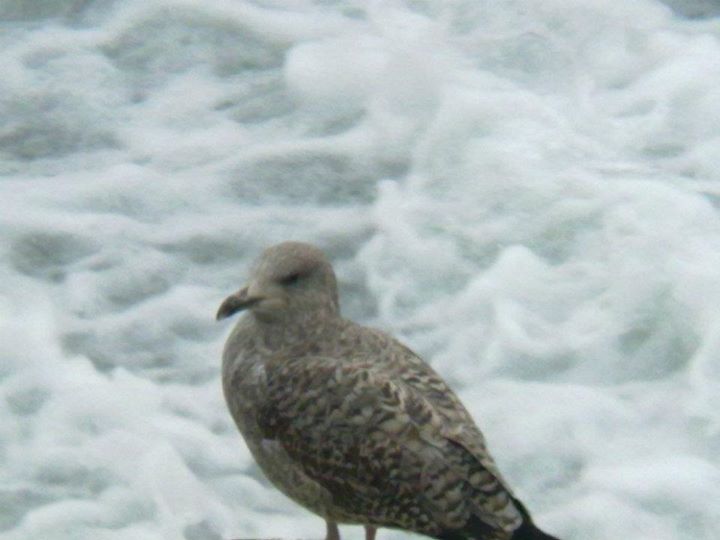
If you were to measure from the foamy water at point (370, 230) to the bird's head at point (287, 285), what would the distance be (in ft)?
2.52

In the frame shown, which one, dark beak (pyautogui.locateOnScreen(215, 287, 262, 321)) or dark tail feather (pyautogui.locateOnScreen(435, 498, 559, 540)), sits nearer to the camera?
dark tail feather (pyautogui.locateOnScreen(435, 498, 559, 540))

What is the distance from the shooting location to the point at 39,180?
739cm

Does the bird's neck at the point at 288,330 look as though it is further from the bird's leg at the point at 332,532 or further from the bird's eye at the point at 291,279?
the bird's leg at the point at 332,532

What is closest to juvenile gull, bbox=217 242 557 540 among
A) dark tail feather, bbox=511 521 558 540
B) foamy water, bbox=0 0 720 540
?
dark tail feather, bbox=511 521 558 540

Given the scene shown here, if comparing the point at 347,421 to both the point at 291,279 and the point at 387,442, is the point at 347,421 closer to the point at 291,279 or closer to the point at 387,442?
the point at 387,442

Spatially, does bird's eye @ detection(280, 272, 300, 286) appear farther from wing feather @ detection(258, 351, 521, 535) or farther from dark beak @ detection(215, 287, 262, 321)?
wing feather @ detection(258, 351, 521, 535)

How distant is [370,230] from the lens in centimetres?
711

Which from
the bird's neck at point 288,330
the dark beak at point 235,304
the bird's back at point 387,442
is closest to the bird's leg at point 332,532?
the bird's back at point 387,442

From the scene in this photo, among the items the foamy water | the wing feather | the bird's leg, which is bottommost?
the foamy water

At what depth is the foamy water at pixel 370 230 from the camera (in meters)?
5.84

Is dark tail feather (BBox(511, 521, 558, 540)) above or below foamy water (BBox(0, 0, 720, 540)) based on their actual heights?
above

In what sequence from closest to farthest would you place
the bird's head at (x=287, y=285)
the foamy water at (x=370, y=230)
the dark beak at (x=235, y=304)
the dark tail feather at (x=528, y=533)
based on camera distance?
the dark tail feather at (x=528, y=533), the dark beak at (x=235, y=304), the bird's head at (x=287, y=285), the foamy water at (x=370, y=230)

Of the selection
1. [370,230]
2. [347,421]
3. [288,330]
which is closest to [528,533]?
[347,421]

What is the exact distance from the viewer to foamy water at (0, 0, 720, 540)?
19.1ft
